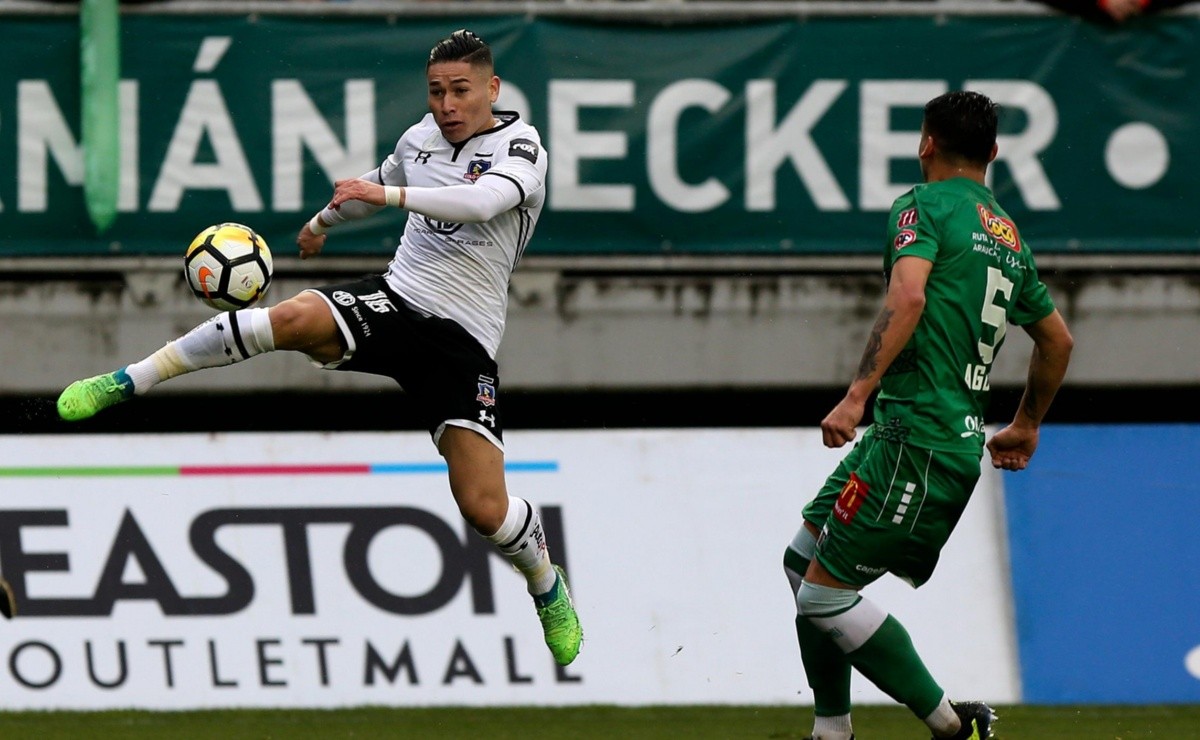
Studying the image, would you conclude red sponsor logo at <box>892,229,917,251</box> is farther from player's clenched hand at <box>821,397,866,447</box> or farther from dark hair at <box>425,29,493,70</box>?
dark hair at <box>425,29,493,70</box>

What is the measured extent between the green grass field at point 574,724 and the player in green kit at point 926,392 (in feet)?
5.05

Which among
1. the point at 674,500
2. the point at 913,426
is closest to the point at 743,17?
the point at 674,500

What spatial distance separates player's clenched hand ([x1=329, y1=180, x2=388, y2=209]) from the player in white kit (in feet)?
0.68

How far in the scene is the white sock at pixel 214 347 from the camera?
6.10 meters

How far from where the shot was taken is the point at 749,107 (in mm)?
10523

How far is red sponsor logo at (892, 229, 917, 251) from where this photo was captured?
16.8 feet

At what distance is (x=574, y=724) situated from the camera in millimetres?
7332

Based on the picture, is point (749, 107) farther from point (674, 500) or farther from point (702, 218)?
point (674, 500)

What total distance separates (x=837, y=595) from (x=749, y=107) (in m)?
5.59

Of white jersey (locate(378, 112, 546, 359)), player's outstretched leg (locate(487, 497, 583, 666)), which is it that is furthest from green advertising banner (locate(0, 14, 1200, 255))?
player's outstretched leg (locate(487, 497, 583, 666))

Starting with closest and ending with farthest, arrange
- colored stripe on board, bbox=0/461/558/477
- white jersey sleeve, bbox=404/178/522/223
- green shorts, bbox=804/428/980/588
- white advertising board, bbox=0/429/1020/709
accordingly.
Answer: green shorts, bbox=804/428/980/588 < white jersey sleeve, bbox=404/178/522/223 < white advertising board, bbox=0/429/1020/709 < colored stripe on board, bbox=0/461/558/477

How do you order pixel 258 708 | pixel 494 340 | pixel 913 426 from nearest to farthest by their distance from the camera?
pixel 913 426
pixel 494 340
pixel 258 708

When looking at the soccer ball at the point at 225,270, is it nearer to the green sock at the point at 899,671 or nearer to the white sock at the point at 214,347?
the white sock at the point at 214,347

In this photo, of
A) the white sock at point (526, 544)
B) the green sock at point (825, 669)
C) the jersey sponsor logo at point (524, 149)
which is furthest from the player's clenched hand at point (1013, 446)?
the jersey sponsor logo at point (524, 149)
